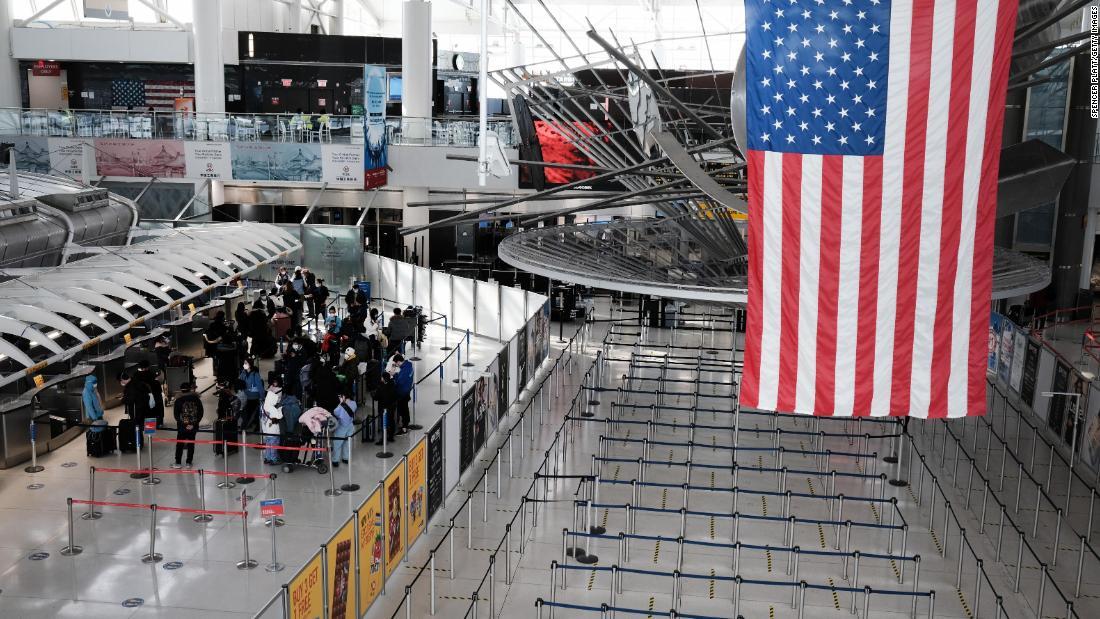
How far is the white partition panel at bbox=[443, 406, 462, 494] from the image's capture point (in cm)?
1331

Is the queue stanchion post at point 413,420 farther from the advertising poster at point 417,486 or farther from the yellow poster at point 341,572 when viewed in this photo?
the yellow poster at point 341,572

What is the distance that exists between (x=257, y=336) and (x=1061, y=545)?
14.1 metres

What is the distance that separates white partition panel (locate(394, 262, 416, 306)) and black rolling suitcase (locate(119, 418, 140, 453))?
11843mm

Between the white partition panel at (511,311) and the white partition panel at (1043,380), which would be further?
the white partition panel at (511,311)

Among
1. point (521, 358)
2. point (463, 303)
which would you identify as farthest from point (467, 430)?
point (463, 303)

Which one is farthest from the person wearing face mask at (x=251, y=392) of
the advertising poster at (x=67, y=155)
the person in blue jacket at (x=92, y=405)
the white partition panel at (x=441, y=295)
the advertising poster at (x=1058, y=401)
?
the advertising poster at (x=67, y=155)

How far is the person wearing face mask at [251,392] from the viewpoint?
15742mm

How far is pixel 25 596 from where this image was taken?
10.7 metres

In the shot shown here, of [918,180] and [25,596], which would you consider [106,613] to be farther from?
[918,180]

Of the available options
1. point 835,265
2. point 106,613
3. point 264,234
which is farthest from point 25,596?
point 264,234

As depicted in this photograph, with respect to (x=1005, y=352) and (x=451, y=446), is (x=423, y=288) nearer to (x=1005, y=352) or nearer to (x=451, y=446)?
(x=451, y=446)

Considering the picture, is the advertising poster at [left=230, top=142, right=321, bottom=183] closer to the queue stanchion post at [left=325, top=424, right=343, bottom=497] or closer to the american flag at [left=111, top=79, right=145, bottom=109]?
the american flag at [left=111, top=79, right=145, bottom=109]

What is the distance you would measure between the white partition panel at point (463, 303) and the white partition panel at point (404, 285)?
202 centimetres

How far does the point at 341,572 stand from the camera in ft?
30.6
